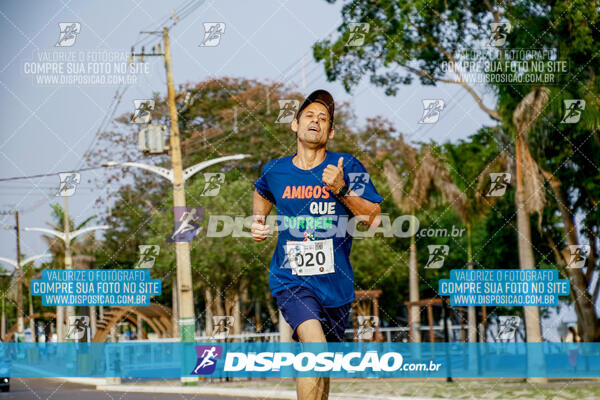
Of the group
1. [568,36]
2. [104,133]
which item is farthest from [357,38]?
[104,133]

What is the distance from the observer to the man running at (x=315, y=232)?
19.0 ft

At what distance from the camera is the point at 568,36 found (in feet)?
68.6

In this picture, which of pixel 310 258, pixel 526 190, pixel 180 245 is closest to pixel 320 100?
pixel 310 258

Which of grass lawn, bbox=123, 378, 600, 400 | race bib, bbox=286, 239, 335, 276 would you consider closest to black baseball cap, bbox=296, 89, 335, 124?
race bib, bbox=286, 239, 335, 276

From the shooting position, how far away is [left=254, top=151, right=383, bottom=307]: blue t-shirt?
19.4ft

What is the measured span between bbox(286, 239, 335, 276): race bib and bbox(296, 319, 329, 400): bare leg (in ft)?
1.16

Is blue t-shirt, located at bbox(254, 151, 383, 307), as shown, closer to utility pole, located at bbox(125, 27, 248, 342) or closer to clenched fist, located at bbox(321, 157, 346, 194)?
clenched fist, located at bbox(321, 157, 346, 194)

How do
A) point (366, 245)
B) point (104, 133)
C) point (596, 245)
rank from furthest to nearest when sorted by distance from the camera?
point (366, 245), point (104, 133), point (596, 245)

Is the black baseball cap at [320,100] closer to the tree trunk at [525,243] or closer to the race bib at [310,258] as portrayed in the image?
the race bib at [310,258]

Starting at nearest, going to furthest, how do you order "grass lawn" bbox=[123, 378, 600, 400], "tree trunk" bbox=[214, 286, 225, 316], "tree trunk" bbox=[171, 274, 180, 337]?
"grass lawn" bbox=[123, 378, 600, 400]
"tree trunk" bbox=[171, 274, 180, 337]
"tree trunk" bbox=[214, 286, 225, 316]

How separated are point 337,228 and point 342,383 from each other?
13586 millimetres

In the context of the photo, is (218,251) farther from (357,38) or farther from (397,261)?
(357,38)

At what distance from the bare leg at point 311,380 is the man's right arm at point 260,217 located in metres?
0.72

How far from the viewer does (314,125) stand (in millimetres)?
6121
